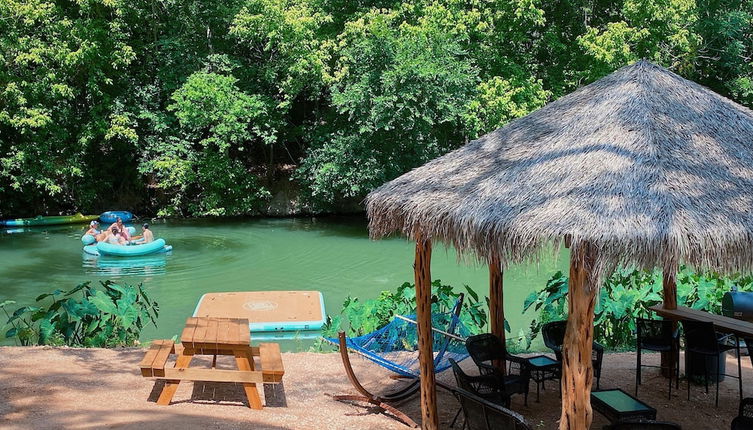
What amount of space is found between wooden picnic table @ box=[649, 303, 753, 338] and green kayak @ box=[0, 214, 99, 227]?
18804 mm

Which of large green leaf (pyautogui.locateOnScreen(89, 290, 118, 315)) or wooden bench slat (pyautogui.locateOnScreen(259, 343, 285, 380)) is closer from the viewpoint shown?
wooden bench slat (pyautogui.locateOnScreen(259, 343, 285, 380))

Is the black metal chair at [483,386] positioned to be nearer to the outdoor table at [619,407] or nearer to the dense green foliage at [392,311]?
the outdoor table at [619,407]

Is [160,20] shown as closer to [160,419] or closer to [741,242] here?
[160,419]

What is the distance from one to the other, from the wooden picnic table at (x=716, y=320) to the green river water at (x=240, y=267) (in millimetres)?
3638

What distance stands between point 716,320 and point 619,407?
73.4 inches

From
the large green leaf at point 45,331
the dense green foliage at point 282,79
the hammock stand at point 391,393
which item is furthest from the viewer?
the dense green foliage at point 282,79

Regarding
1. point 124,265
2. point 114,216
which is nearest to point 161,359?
point 124,265

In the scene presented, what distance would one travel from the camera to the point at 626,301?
876 cm

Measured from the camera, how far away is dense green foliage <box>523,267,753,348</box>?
344 inches

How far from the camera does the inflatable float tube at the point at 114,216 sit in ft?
71.2

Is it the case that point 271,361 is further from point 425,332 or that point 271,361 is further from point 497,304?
point 497,304

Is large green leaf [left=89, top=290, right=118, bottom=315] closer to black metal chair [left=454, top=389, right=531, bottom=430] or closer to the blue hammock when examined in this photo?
the blue hammock

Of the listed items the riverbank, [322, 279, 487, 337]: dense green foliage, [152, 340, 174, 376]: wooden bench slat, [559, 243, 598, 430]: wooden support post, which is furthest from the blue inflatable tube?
[559, 243, 598, 430]: wooden support post

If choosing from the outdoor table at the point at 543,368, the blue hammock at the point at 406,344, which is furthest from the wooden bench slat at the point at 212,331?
the outdoor table at the point at 543,368
